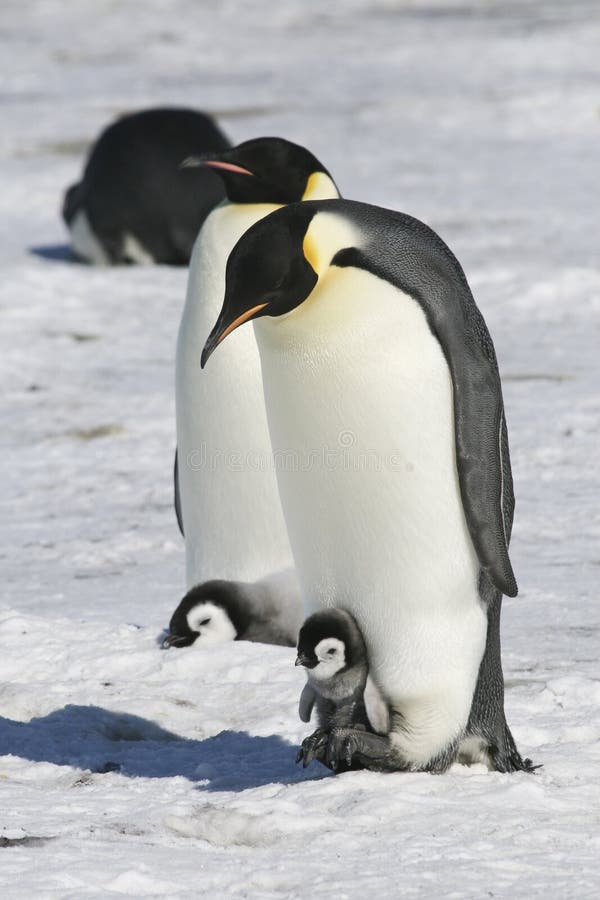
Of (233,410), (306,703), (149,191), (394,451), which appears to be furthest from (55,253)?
(394,451)

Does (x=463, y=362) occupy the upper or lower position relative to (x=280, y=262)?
lower

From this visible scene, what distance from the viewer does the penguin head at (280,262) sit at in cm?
300

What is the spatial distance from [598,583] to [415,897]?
2.35 metres

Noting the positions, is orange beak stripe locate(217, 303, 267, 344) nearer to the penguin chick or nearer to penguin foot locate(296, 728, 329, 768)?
penguin foot locate(296, 728, 329, 768)

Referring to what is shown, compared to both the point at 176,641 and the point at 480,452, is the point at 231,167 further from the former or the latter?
the point at 480,452

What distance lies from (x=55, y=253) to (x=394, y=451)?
25.4 feet

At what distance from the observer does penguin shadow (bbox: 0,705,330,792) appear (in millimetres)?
3344

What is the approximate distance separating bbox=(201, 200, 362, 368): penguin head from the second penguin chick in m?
0.59

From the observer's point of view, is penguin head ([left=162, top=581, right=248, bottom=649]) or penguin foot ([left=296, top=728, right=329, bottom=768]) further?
penguin head ([left=162, top=581, right=248, bottom=649])

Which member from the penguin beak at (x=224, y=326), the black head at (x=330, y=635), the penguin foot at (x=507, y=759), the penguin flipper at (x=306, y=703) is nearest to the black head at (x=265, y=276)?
the penguin beak at (x=224, y=326)

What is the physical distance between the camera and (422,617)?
3.18 meters

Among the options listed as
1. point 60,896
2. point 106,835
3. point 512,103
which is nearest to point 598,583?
point 106,835

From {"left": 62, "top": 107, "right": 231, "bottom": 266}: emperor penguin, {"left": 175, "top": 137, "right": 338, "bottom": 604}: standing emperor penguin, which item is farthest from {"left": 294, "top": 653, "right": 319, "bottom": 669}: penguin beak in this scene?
{"left": 62, "top": 107, "right": 231, "bottom": 266}: emperor penguin

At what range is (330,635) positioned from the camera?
3.13m
